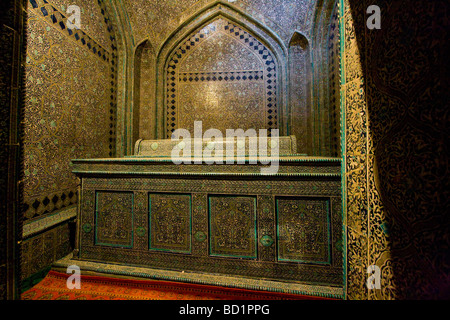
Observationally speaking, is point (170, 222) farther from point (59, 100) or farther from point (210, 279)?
point (59, 100)

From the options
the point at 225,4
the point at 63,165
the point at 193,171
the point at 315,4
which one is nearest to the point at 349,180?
the point at 193,171

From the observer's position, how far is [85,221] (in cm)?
189

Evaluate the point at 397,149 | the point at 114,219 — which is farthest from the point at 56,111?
the point at 397,149

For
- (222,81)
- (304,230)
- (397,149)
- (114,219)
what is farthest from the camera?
(222,81)

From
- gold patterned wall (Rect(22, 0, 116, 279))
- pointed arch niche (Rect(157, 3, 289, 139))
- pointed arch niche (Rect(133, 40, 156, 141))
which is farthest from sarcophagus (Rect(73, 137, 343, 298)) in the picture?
pointed arch niche (Rect(157, 3, 289, 139))

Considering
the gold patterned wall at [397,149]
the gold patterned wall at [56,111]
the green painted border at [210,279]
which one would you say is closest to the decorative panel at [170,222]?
the green painted border at [210,279]

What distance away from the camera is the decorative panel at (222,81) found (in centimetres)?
353

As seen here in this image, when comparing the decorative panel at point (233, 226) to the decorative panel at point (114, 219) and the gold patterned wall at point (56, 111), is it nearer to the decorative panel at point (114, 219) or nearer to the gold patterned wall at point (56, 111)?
the decorative panel at point (114, 219)

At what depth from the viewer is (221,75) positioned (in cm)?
359

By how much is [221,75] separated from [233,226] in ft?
9.52

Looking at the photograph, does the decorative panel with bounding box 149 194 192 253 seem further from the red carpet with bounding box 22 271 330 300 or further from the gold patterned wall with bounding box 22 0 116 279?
the gold patterned wall with bounding box 22 0 116 279

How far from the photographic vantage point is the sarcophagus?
155 cm

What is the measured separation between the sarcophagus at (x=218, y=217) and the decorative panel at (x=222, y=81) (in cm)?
198

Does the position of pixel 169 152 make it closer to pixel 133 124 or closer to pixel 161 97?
pixel 133 124
